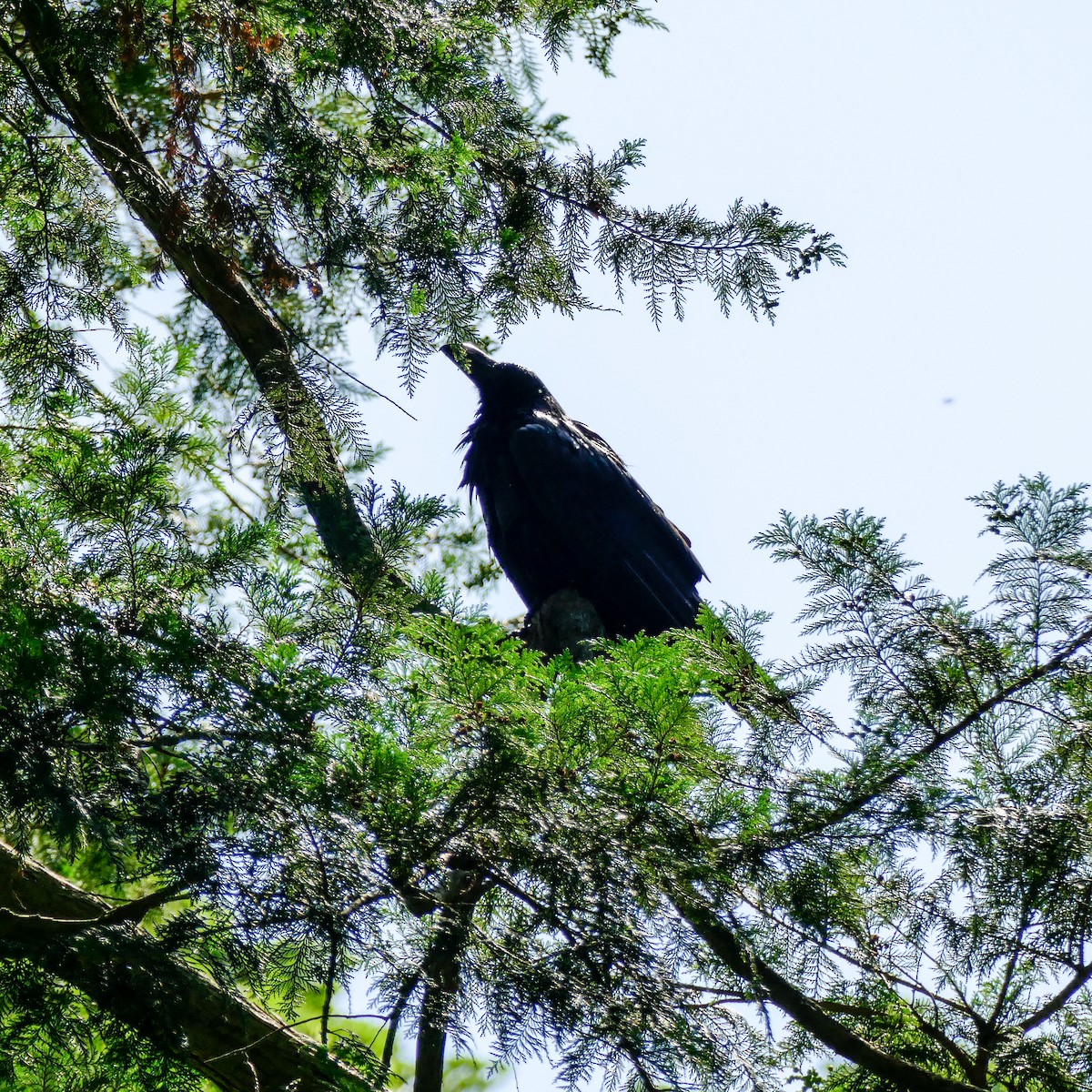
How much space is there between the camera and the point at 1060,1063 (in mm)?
2564

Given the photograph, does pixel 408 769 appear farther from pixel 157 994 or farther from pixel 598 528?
pixel 598 528

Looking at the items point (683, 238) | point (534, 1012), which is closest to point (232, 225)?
point (683, 238)

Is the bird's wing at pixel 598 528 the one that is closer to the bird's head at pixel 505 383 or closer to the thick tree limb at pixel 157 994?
the bird's head at pixel 505 383

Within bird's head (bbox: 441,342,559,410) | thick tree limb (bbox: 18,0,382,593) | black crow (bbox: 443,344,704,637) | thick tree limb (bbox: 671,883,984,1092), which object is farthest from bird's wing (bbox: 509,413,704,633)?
thick tree limb (bbox: 671,883,984,1092)

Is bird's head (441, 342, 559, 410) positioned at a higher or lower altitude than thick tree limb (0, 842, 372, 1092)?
higher

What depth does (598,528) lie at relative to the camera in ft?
14.9

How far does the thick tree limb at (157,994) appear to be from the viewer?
2.21 meters

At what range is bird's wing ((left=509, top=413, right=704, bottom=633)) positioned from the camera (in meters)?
4.50

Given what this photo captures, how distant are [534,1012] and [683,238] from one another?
103 inches

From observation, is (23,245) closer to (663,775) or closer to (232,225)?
(232,225)

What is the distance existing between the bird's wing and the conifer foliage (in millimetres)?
1290

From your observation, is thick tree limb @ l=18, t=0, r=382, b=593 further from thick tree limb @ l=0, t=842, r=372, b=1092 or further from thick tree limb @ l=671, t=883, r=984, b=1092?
thick tree limb @ l=671, t=883, r=984, b=1092

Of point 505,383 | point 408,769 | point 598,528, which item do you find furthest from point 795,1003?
point 505,383

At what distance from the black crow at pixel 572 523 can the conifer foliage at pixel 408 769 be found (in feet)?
4.32
